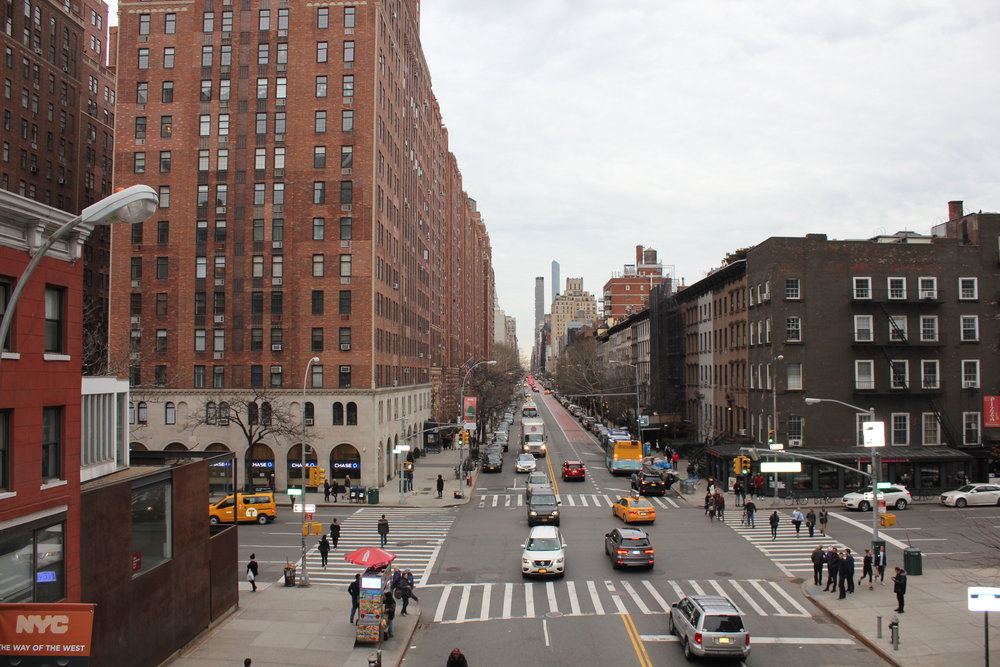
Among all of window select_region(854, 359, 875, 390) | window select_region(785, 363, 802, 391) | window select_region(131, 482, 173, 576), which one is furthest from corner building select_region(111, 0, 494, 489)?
window select_region(854, 359, 875, 390)

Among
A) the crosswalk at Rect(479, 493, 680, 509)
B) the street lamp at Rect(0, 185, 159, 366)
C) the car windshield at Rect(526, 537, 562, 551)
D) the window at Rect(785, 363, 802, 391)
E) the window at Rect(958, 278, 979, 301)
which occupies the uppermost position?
the window at Rect(958, 278, 979, 301)

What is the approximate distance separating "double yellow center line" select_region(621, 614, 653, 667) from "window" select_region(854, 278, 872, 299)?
3931cm

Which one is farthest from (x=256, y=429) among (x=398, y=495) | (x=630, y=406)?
(x=630, y=406)

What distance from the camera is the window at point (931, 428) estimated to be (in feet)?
179

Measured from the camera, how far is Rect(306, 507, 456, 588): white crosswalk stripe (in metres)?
31.5

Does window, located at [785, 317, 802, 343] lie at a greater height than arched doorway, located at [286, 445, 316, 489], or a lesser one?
greater

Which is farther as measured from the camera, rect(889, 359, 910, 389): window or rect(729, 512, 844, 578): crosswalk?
rect(889, 359, 910, 389): window

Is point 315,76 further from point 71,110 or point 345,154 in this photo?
point 71,110

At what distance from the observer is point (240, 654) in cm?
2075

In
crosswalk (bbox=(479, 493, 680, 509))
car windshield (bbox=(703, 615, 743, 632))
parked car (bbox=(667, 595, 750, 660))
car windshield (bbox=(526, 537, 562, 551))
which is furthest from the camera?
crosswalk (bbox=(479, 493, 680, 509))

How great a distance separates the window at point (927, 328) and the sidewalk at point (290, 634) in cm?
4526

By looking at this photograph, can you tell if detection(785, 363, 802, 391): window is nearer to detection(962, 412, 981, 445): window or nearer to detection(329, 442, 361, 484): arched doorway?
detection(962, 412, 981, 445): window

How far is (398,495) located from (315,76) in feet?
107

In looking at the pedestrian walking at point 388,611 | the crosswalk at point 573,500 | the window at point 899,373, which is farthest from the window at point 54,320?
the window at point 899,373
